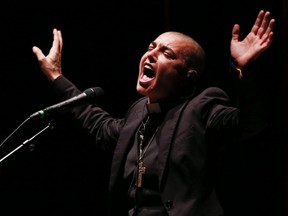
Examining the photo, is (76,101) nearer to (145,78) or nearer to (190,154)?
(145,78)

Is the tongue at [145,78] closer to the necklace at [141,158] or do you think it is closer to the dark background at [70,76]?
the necklace at [141,158]

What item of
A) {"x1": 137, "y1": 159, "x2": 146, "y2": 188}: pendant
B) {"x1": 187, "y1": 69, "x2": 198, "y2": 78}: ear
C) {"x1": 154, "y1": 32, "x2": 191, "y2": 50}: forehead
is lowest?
{"x1": 137, "y1": 159, "x2": 146, "y2": 188}: pendant

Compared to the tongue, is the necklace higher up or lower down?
lower down

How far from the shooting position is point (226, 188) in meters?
2.42

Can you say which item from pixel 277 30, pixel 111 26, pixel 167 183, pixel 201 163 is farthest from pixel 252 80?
pixel 111 26

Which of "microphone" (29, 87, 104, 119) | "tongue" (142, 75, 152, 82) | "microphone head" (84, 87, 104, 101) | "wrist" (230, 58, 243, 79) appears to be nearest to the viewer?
"wrist" (230, 58, 243, 79)

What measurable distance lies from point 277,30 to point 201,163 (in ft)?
3.00

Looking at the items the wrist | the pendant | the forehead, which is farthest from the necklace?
the wrist

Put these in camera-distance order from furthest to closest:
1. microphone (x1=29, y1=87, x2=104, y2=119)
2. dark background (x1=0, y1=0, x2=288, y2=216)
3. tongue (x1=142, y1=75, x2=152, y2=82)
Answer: dark background (x1=0, y1=0, x2=288, y2=216), tongue (x1=142, y1=75, x2=152, y2=82), microphone (x1=29, y1=87, x2=104, y2=119)

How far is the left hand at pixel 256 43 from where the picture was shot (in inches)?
65.9

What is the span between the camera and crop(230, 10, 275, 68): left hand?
1673 millimetres

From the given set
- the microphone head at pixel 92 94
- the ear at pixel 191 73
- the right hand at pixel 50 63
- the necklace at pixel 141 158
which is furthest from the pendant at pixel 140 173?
the right hand at pixel 50 63

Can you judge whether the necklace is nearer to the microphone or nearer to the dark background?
the microphone

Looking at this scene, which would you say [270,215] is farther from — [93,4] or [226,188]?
[93,4]
